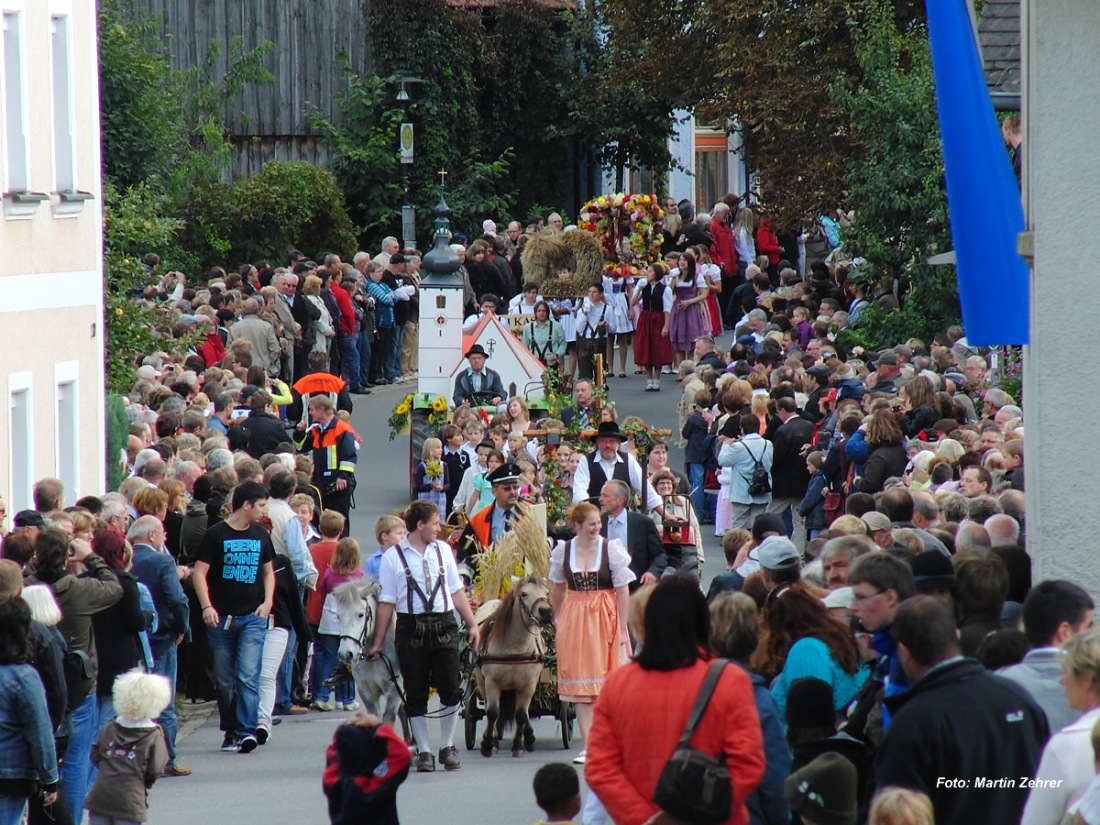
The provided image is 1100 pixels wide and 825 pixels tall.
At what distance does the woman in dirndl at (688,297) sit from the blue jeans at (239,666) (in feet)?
60.4

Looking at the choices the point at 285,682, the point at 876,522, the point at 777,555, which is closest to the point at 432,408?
the point at 285,682

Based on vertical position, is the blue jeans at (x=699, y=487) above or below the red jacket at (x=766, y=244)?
below

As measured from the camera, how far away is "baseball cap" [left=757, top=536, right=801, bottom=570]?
8836mm

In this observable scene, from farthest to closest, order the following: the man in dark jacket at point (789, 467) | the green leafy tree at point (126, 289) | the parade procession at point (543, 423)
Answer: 1. the green leafy tree at point (126, 289)
2. the man in dark jacket at point (789, 467)
3. the parade procession at point (543, 423)

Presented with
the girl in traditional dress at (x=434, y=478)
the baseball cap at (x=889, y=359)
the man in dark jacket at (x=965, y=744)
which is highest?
the baseball cap at (x=889, y=359)

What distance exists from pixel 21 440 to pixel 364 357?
1247 cm

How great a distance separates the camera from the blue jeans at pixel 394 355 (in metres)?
Answer: 32.4

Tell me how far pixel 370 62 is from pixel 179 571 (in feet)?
96.7

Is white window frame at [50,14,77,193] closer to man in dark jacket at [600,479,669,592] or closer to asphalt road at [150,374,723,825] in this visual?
asphalt road at [150,374,723,825]

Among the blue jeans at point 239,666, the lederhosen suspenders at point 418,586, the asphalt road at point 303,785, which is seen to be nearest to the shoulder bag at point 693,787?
the asphalt road at point 303,785

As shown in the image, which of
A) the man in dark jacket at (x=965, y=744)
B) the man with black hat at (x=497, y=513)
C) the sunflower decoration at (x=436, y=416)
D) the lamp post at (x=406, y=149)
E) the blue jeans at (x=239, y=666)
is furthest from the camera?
the lamp post at (x=406, y=149)

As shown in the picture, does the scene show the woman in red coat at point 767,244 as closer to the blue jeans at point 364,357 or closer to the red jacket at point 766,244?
the red jacket at point 766,244

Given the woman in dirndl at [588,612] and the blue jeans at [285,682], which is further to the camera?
the blue jeans at [285,682]

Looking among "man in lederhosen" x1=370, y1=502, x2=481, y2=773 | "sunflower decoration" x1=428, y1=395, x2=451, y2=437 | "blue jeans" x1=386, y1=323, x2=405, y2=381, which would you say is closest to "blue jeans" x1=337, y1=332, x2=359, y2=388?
"blue jeans" x1=386, y1=323, x2=405, y2=381
